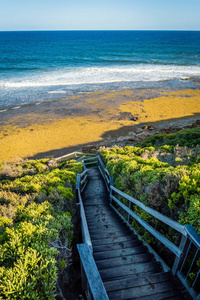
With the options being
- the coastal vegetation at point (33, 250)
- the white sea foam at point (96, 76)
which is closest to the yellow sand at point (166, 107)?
the white sea foam at point (96, 76)

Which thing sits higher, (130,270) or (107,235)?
(130,270)

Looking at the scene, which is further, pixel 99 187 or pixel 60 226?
pixel 99 187

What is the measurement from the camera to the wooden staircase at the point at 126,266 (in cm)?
279

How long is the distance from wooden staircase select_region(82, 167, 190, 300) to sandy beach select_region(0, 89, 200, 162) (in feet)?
36.1

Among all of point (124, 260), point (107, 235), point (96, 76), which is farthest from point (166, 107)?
point (124, 260)

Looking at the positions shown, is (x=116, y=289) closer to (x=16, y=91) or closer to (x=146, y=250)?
(x=146, y=250)

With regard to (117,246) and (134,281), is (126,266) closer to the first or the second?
(134,281)

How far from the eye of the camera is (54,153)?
593 inches

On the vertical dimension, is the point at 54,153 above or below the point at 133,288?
below

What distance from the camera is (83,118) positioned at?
20.5 meters

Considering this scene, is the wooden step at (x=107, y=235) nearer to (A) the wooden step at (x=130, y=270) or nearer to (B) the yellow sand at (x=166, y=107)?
(A) the wooden step at (x=130, y=270)

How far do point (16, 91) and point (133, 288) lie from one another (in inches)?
1225

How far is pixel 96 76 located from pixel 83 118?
69.2 feet

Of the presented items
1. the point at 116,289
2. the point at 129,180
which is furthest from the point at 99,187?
the point at 116,289
